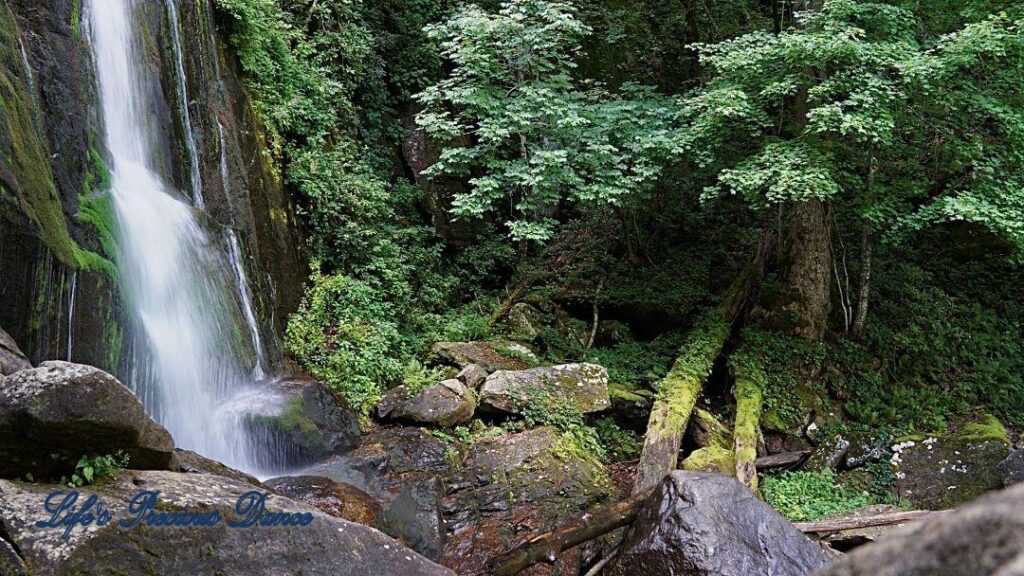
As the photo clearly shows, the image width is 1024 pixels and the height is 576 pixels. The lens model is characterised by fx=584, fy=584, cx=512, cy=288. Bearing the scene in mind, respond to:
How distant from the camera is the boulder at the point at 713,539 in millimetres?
4289

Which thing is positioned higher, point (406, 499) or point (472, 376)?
point (472, 376)

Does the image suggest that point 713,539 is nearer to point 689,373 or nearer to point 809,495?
point 809,495

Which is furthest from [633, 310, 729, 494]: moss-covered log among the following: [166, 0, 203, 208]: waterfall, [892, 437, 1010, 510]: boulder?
[166, 0, 203, 208]: waterfall

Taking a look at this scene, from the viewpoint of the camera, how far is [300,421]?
7.06m

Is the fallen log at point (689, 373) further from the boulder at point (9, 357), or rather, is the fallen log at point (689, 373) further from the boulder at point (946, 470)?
the boulder at point (9, 357)

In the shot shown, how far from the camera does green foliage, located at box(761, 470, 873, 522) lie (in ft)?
22.7

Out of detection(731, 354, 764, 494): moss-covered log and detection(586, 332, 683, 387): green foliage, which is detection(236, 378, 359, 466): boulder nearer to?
detection(586, 332, 683, 387): green foliage

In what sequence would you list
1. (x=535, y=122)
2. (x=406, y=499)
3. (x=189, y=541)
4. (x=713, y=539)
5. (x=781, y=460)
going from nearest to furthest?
(x=189, y=541), (x=713, y=539), (x=406, y=499), (x=781, y=460), (x=535, y=122)

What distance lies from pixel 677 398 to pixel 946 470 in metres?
3.39

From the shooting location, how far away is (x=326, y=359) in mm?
8672

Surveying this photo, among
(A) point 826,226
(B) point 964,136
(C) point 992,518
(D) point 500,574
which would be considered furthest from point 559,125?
(C) point 992,518

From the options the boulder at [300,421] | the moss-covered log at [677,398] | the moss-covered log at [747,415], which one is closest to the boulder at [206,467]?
the boulder at [300,421]

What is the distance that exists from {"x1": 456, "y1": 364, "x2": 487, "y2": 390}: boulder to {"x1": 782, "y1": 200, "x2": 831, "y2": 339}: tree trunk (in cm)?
543

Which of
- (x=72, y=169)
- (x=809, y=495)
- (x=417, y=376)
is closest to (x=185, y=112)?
(x=72, y=169)
